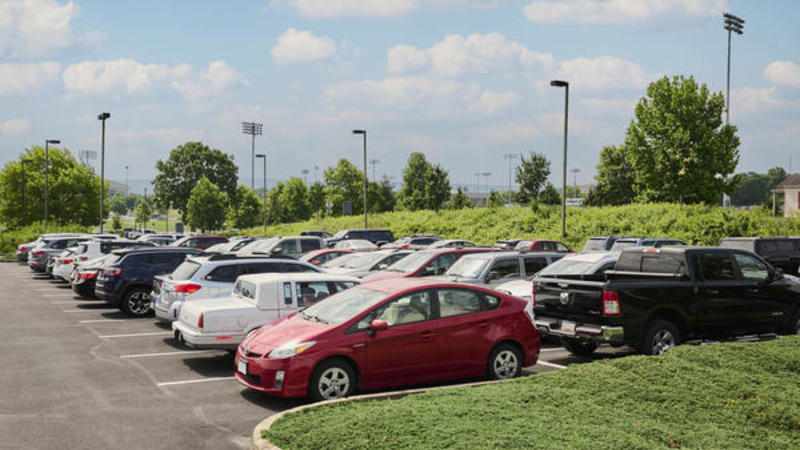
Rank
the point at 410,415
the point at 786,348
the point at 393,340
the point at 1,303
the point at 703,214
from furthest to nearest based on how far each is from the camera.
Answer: the point at 703,214, the point at 1,303, the point at 786,348, the point at 393,340, the point at 410,415

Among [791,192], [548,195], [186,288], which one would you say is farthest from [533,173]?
[186,288]

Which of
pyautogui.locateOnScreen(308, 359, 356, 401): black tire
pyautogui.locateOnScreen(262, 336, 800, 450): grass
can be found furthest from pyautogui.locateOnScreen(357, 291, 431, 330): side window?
pyautogui.locateOnScreen(262, 336, 800, 450): grass

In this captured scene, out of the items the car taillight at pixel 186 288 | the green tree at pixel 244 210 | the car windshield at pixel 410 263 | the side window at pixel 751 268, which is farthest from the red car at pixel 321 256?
the green tree at pixel 244 210

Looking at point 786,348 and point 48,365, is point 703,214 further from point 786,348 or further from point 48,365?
point 48,365

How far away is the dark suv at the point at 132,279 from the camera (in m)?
17.6

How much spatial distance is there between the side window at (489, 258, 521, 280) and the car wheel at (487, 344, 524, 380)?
4791mm

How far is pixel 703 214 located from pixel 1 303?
30979 millimetres

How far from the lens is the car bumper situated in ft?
34.3

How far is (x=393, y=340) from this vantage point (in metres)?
8.94

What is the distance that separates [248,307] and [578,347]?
572 centimetres

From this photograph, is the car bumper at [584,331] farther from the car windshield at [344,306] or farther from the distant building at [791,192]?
the distant building at [791,192]

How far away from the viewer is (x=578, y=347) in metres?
12.1

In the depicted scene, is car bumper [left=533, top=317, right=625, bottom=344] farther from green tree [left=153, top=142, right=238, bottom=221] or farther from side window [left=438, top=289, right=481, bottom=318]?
green tree [left=153, top=142, right=238, bottom=221]

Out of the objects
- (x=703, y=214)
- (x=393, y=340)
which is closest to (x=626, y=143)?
(x=703, y=214)
